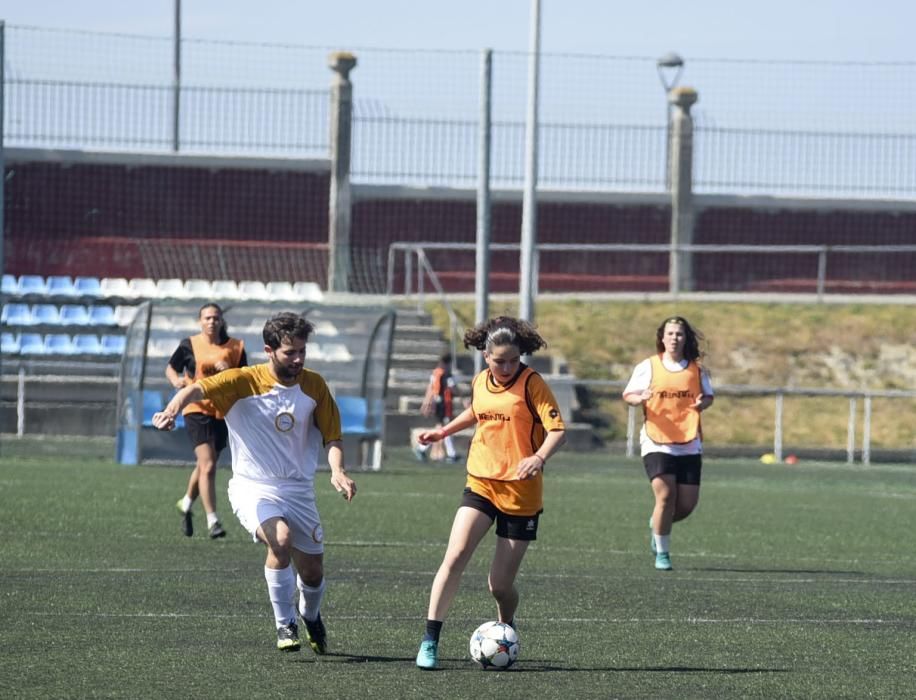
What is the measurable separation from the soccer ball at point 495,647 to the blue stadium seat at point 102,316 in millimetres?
26654

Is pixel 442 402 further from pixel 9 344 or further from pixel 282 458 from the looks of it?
pixel 282 458

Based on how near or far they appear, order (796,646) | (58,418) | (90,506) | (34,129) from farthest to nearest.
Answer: (34,129) → (58,418) → (90,506) → (796,646)

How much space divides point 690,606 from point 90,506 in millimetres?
8038

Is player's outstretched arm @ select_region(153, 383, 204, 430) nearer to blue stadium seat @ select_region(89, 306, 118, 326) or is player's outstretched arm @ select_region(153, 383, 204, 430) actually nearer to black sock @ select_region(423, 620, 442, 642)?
black sock @ select_region(423, 620, 442, 642)

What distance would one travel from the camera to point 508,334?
372 inches

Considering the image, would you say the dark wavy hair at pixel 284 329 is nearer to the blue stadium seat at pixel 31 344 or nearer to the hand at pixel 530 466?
the hand at pixel 530 466

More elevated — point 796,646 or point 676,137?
point 676,137

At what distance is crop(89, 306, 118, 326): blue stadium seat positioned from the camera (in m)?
34.9

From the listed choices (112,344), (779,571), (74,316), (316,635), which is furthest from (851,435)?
(316,635)

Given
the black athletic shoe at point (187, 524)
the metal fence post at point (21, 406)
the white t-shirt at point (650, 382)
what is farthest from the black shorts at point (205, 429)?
the metal fence post at point (21, 406)

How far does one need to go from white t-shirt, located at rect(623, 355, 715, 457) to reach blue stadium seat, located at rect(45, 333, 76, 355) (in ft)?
69.1

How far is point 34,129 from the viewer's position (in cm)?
3678

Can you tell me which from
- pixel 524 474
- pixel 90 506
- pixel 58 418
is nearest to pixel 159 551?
pixel 90 506

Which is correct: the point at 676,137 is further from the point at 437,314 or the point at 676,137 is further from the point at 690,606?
the point at 690,606
